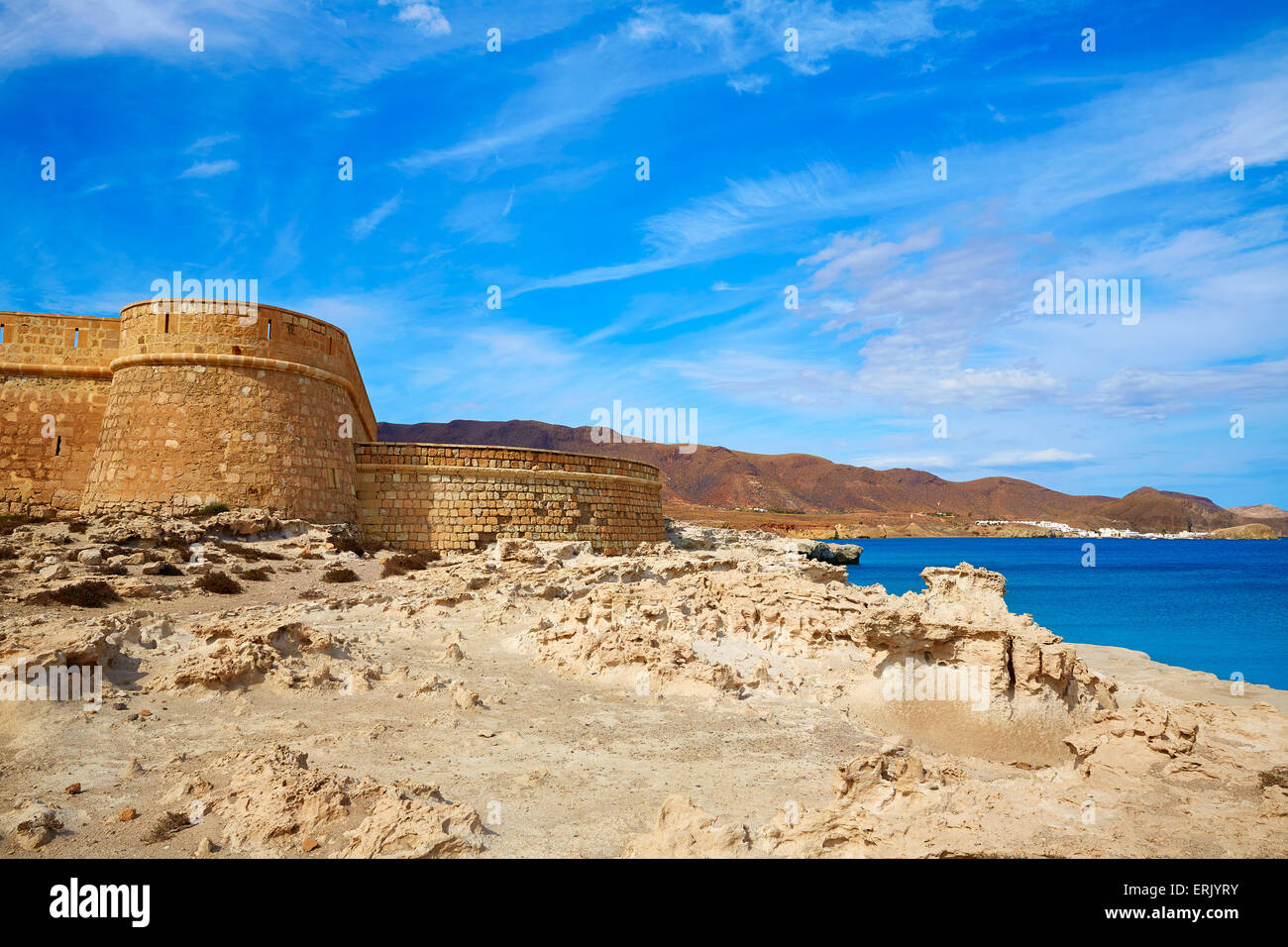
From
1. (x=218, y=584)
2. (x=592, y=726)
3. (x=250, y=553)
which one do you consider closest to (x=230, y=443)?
(x=250, y=553)

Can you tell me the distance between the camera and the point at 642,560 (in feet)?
43.0

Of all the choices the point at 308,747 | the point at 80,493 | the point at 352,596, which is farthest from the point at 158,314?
the point at 308,747

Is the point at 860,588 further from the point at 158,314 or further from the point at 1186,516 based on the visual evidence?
the point at 1186,516

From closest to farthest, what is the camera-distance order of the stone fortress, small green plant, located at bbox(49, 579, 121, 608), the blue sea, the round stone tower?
small green plant, located at bbox(49, 579, 121, 608)
the round stone tower
the stone fortress
the blue sea

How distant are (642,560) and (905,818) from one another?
31.4 ft

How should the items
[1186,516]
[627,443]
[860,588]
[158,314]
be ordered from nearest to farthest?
1. [860,588]
2. [158,314]
3. [1186,516]
4. [627,443]

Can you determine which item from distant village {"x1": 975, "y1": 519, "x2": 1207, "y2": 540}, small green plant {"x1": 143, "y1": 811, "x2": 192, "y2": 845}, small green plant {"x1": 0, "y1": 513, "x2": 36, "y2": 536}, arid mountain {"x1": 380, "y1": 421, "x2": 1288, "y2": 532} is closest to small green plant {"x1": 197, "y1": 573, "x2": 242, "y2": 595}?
small green plant {"x1": 0, "y1": 513, "x2": 36, "y2": 536}

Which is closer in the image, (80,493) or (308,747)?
(308,747)

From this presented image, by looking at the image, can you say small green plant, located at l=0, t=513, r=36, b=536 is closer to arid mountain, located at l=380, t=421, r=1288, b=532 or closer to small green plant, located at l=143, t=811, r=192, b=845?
small green plant, located at l=143, t=811, r=192, b=845

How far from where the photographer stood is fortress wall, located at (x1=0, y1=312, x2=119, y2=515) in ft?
51.9

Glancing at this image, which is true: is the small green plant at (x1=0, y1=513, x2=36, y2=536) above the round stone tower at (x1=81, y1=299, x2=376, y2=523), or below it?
below

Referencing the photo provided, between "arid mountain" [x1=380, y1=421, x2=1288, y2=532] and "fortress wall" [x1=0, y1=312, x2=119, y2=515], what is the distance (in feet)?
313

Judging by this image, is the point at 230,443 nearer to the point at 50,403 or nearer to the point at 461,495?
the point at 461,495
